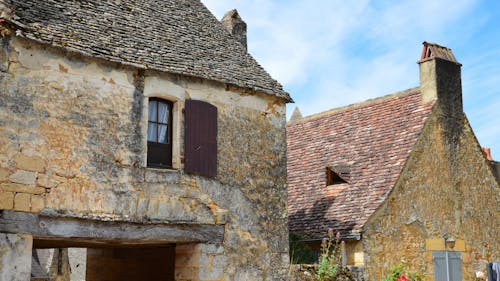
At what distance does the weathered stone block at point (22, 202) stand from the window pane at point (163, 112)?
2788 mm

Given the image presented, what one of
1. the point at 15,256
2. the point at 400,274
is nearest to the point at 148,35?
the point at 15,256

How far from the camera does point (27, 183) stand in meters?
9.58

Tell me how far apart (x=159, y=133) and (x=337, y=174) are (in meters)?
6.27

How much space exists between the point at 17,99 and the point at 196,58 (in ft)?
12.1

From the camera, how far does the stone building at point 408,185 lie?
572 inches

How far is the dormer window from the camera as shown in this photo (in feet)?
52.5

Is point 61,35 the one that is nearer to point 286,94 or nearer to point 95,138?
point 95,138

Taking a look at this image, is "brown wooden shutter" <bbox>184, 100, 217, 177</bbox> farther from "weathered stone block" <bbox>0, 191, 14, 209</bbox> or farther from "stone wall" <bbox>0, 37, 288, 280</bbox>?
"weathered stone block" <bbox>0, 191, 14, 209</bbox>

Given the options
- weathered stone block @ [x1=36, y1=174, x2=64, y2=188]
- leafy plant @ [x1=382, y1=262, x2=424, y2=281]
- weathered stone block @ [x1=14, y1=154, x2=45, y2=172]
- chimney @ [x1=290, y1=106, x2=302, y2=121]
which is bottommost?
leafy plant @ [x1=382, y1=262, x2=424, y2=281]

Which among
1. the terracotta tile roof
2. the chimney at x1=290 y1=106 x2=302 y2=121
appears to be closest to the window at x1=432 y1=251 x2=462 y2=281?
the terracotta tile roof

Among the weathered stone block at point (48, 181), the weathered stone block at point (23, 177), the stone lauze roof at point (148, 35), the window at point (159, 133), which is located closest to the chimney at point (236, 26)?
the stone lauze roof at point (148, 35)

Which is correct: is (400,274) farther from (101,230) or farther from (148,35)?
(148,35)

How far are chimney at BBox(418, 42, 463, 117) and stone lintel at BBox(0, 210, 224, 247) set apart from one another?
24.8ft

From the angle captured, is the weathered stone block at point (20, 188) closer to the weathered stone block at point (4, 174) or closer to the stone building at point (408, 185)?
the weathered stone block at point (4, 174)
